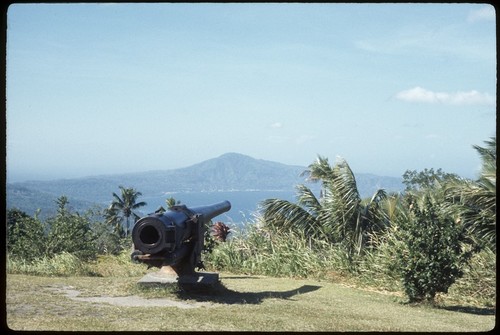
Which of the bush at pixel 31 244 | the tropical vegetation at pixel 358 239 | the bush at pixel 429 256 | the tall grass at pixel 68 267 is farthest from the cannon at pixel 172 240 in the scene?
the bush at pixel 31 244

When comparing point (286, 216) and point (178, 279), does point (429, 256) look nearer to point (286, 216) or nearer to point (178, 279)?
point (178, 279)

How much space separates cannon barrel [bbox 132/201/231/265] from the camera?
9.74m

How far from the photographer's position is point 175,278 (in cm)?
1094

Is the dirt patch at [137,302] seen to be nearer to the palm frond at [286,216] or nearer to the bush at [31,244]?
the bush at [31,244]

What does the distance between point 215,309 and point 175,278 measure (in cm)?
155

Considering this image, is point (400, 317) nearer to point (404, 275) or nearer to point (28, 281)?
point (404, 275)

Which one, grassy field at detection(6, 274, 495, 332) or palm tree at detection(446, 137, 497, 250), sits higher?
palm tree at detection(446, 137, 497, 250)

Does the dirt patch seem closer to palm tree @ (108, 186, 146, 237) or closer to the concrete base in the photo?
the concrete base

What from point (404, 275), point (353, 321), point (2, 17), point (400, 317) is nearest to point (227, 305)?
point (353, 321)

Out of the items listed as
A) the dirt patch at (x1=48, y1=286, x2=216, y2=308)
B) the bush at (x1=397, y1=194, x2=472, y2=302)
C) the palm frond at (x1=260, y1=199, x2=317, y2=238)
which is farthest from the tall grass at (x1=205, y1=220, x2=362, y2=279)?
the dirt patch at (x1=48, y1=286, x2=216, y2=308)

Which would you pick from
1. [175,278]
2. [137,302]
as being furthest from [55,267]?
[137,302]

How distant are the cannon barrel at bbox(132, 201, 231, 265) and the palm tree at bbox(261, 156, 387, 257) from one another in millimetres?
6399

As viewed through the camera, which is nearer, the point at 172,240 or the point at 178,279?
the point at 172,240

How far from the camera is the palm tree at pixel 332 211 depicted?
17.1 metres
